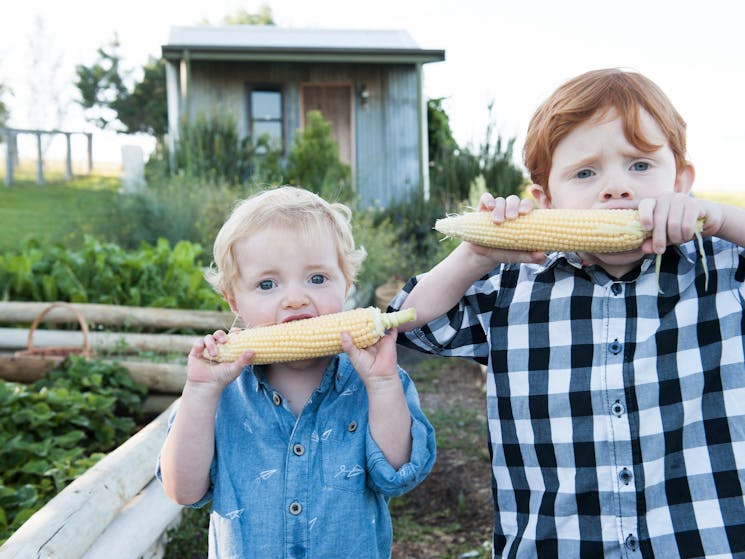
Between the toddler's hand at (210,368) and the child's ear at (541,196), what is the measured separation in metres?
0.85

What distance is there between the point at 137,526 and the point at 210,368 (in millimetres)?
1385

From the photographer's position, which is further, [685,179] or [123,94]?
[123,94]

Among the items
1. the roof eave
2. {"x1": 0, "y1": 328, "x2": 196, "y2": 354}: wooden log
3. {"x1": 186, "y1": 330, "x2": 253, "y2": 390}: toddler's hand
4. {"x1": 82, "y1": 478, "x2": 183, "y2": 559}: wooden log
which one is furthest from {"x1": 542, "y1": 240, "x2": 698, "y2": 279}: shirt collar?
the roof eave

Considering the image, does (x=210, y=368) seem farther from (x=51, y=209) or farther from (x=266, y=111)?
(x=51, y=209)

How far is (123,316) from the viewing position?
5633 mm

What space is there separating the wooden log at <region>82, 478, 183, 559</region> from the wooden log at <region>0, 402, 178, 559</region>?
1.3 inches

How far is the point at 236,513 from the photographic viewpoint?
1795mm

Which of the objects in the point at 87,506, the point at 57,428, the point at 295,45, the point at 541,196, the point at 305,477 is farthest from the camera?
the point at 295,45

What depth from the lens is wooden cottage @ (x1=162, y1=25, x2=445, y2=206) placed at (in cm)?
1429

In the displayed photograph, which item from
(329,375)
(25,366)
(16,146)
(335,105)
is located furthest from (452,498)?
(16,146)

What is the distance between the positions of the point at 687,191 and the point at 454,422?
3856mm

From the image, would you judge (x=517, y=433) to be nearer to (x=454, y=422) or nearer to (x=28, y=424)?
(x=28, y=424)

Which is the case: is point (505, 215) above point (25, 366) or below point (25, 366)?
above

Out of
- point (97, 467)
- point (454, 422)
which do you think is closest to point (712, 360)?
point (97, 467)
